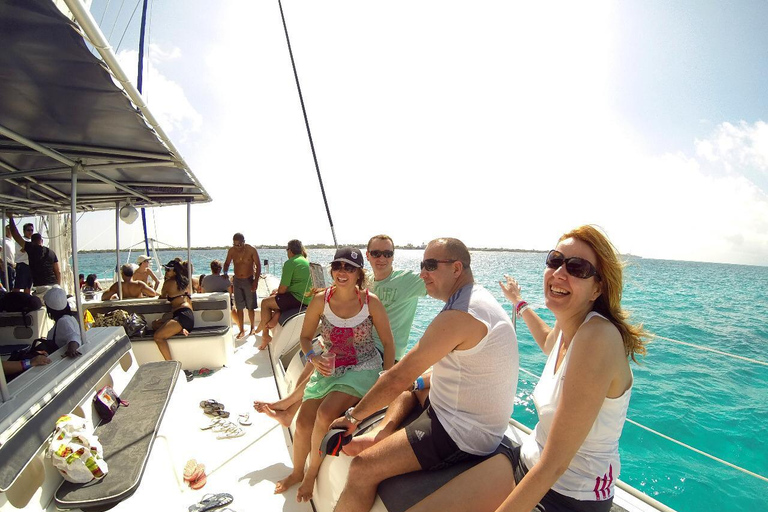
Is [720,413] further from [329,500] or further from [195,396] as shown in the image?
[195,396]

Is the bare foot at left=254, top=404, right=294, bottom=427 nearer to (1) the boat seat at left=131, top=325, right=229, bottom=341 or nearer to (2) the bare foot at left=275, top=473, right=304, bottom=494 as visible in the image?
(2) the bare foot at left=275, top=473, right=304, bottom=494

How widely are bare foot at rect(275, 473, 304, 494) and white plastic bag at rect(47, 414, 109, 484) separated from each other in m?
0.96

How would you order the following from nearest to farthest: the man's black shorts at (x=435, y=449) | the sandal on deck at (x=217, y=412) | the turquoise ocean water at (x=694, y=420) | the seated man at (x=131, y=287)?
the man's black shorts at (x=435, y=449)
the sandal on deck at (x=217, y=412)
the turquoise ocean water at (x=694, y=420)
the seated man at (x=131, y=287)

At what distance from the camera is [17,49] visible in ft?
4.61

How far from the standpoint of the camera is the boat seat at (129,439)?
1710mm

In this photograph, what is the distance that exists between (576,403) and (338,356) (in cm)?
162

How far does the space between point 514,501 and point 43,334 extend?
5098 mm

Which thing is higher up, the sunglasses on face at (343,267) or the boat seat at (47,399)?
the sunglasses on face at (343,267)

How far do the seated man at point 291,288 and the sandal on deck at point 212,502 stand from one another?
249cm

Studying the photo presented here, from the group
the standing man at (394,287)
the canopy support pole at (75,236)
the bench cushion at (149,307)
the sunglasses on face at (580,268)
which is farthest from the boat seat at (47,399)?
the sunglasses on face at (580,268)

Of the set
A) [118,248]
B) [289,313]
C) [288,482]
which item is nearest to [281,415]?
[288,482]

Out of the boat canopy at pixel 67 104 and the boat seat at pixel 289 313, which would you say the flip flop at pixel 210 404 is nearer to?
the boat seat at pixel 289 313

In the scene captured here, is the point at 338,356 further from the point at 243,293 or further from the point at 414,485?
the point at 243,293

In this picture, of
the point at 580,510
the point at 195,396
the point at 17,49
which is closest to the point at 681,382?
the point at 580,510
